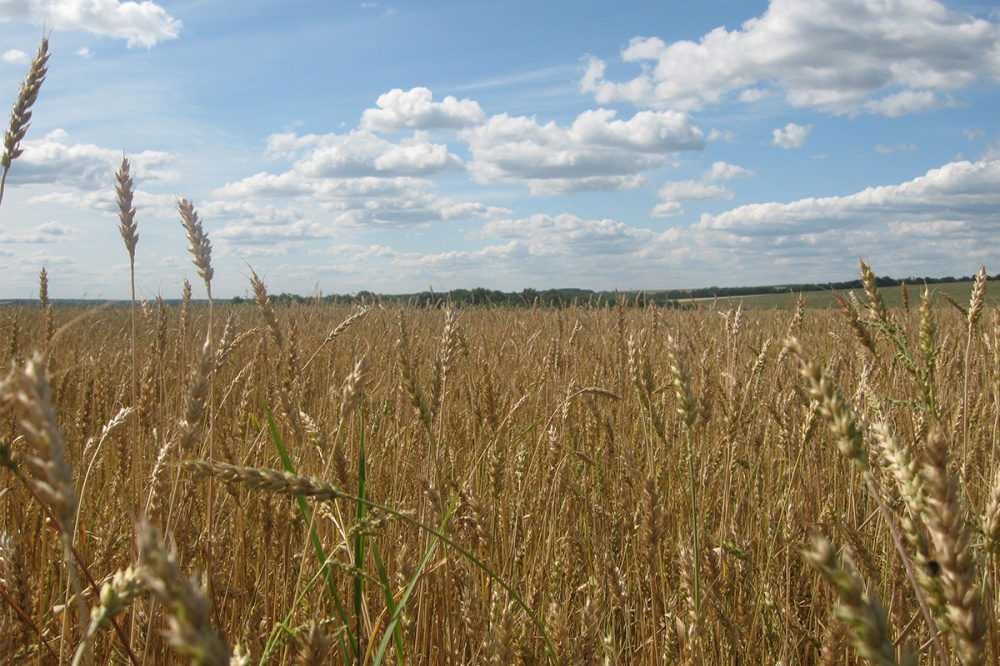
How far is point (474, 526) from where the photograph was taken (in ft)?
5.64

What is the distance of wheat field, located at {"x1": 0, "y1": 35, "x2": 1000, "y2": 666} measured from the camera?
64 cm

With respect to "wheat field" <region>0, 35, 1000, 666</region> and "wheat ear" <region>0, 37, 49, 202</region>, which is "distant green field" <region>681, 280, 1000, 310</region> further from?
"wheat ear" <region>0, 37, 49, 202</region>

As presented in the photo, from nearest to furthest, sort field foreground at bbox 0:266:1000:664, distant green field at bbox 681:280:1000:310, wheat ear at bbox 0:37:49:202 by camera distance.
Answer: field foreground at bbox 0:266:1000:664 → wheat ear at bbox 0:37:49:202 → distant green field at bbox 681:280:1000:310

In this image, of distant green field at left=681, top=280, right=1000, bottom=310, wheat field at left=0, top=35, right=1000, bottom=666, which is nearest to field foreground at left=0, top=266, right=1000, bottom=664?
wheat field at left=0, top=35, right=1000, bottom=666

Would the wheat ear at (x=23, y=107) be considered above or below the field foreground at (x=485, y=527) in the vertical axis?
above

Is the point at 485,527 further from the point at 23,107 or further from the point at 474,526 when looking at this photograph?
the point at 23,107

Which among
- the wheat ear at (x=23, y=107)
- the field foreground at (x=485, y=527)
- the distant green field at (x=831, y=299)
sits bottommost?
the field foreground at (x=485, y=527)

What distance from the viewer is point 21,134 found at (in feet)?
5.29

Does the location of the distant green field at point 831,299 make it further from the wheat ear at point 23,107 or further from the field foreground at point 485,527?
the wheat ear at point 23,107

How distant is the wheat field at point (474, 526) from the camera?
0.64 meters

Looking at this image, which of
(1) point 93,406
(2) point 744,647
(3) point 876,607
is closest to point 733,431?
(2) point 744,647

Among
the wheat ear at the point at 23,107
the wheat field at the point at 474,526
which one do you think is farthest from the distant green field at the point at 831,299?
the wheat ear at the point at 23,107

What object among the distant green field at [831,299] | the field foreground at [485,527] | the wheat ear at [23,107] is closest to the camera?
the field foreground at [485,527]

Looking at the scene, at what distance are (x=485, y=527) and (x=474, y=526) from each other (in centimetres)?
31
